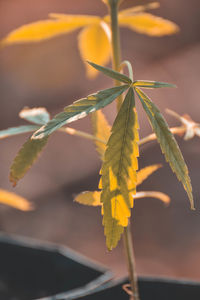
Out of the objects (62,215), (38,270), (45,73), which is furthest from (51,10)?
(38,270)

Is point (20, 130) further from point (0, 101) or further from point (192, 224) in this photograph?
point (0, 101)

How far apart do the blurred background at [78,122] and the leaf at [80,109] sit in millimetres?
2015

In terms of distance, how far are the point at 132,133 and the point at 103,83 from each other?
2467 mm

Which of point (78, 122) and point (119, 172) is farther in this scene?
point (78, 122)

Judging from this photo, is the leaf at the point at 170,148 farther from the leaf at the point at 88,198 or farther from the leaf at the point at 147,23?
the leaf at the point at 147,23

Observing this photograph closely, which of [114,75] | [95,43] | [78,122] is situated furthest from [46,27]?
[78,122]

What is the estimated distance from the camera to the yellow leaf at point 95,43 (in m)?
0.73

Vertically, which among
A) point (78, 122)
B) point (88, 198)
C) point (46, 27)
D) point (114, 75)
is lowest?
point (88, 198)

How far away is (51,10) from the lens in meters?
3.03

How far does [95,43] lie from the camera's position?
2.44ft

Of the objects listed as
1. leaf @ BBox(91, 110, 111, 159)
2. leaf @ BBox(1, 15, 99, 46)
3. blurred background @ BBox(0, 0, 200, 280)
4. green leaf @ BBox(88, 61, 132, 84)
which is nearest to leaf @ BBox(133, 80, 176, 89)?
green leaf @ BBox(88, 61, 132, 84)

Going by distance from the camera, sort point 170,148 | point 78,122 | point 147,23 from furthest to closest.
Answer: point 78,122 → point 147,23 → point 170,148

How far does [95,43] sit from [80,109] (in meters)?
0.34

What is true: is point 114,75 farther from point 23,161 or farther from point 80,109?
point 23,161
